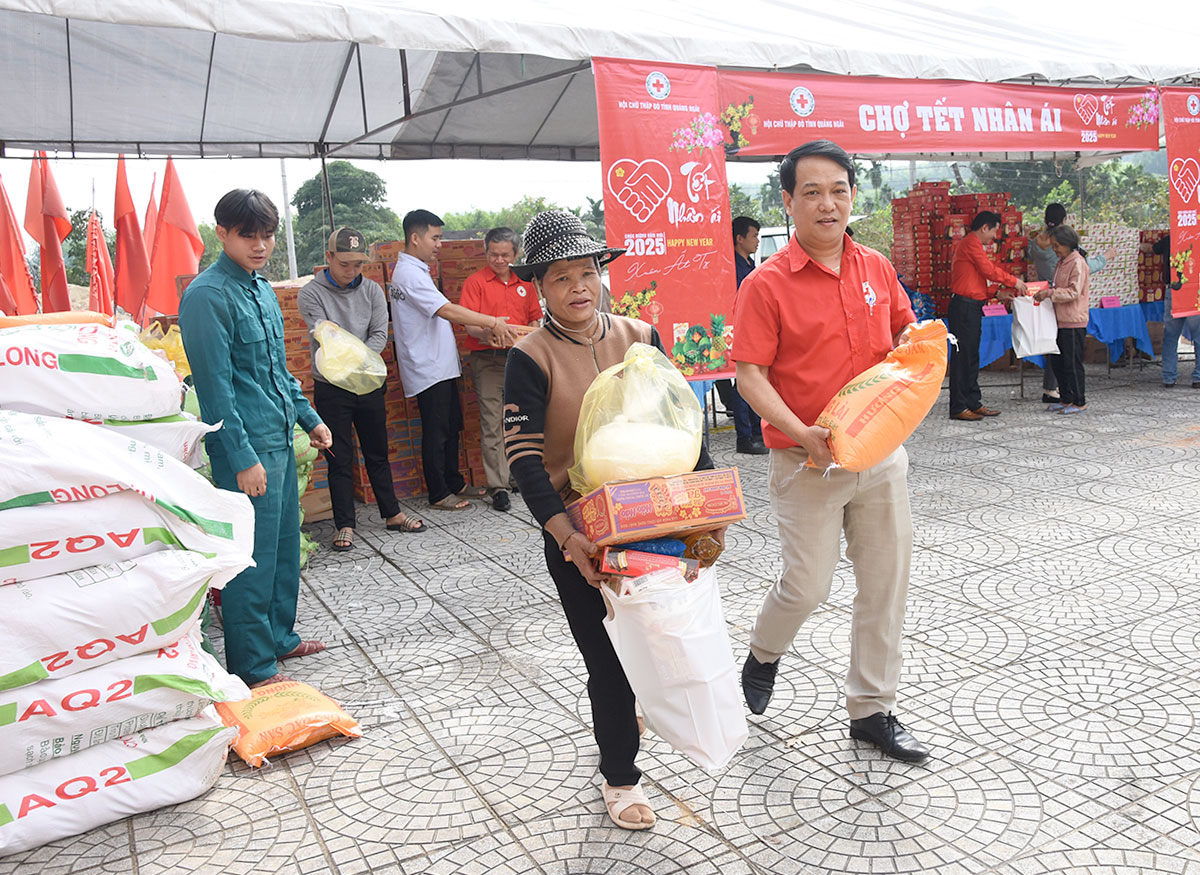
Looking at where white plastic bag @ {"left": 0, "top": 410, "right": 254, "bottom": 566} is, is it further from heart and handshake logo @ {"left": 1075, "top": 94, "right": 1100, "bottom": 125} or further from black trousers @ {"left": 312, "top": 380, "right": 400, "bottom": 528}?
heart and handshake logo @ {"left": 1075, "top": 94, "right": 1100, "bottom": 125}

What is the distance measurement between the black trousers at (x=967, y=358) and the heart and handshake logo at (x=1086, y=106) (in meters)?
1.75

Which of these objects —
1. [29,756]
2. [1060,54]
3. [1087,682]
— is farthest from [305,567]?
[1060,54]

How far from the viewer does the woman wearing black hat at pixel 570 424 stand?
2.39m

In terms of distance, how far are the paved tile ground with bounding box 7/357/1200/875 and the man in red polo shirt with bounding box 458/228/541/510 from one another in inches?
63.5

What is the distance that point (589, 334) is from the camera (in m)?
2.56

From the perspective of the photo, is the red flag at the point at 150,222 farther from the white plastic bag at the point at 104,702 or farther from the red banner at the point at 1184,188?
the red banner at the point at 1184,188

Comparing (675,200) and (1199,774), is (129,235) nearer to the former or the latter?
(675,200)

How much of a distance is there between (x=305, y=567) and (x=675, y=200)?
312cm

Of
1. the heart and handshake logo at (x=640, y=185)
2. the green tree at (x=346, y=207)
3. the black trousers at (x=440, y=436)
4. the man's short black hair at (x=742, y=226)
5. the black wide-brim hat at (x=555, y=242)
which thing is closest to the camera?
the black wide-brim hat at (x=555, y=242)

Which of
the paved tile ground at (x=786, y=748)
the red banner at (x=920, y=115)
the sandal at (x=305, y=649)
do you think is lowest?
the paved tile ground at (x=786, y=748)

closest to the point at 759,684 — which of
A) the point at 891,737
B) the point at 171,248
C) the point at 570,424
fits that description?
A: the point at 891,737

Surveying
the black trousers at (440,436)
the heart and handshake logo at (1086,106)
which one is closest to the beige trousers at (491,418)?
the black trousers at (440,436)

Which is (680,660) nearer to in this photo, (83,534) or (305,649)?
(83,534)

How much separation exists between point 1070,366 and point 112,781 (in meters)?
8.39
